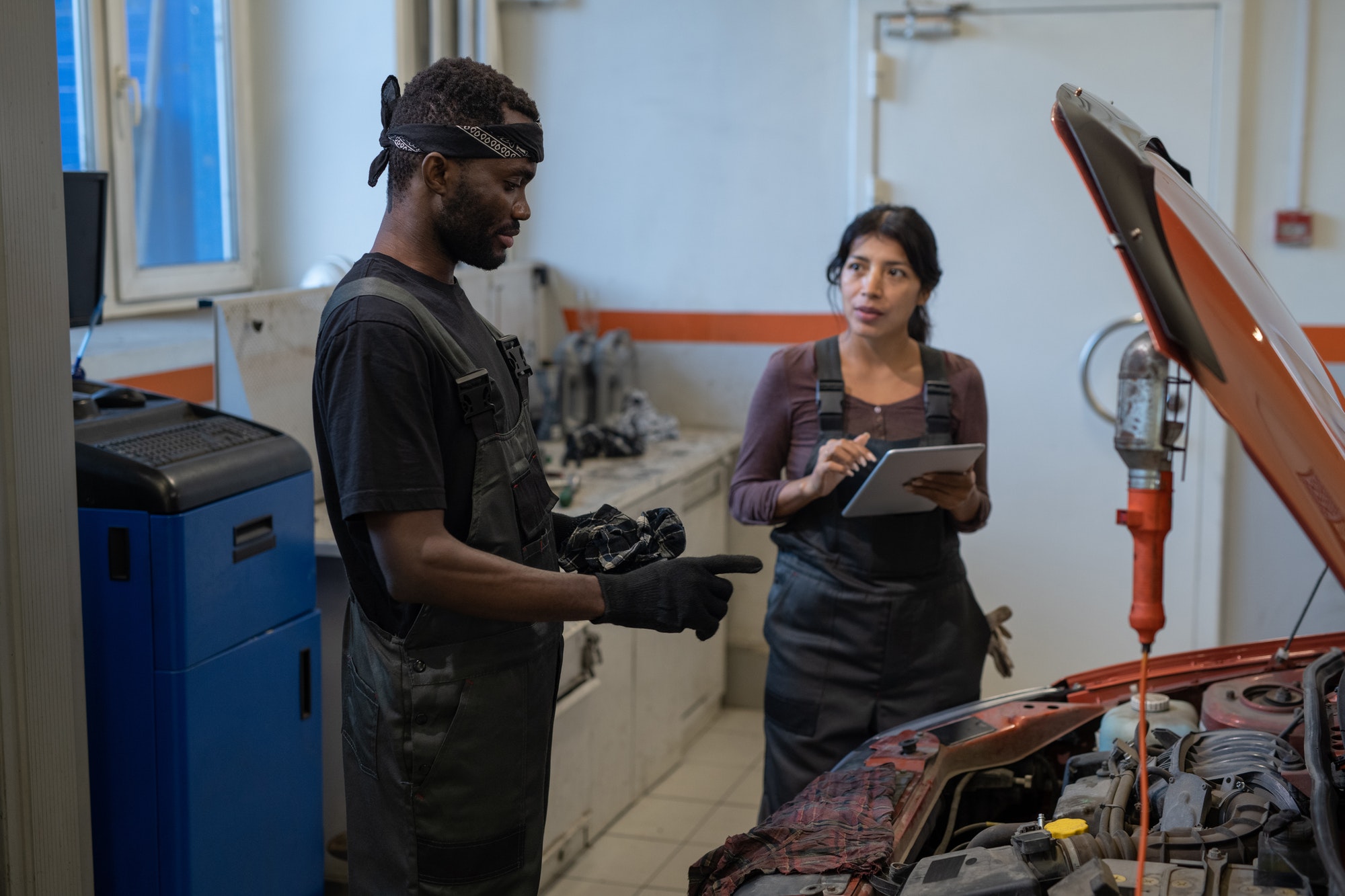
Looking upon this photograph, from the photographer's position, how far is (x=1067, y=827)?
156cm

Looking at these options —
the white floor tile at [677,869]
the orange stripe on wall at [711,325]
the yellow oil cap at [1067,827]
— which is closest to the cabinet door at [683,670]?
the white floor tile at [677,869]

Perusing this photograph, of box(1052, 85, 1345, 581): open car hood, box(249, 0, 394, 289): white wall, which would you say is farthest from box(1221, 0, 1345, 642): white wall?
box(1052, 85, 1345, 581): open car hood

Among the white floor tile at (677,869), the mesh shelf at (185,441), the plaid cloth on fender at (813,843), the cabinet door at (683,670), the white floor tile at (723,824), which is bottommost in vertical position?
the white floor tile at (723,824)

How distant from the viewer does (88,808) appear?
85.8 inches

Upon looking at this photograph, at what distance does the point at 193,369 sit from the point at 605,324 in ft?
5.18

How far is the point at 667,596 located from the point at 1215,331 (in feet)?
2.44

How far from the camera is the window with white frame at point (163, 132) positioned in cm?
358

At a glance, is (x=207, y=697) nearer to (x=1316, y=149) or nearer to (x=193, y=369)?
(x=193, y=369)

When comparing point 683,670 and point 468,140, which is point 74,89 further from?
point 683,670

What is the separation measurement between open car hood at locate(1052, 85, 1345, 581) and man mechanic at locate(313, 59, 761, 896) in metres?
0.63

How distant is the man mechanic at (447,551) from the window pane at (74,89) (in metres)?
2.20

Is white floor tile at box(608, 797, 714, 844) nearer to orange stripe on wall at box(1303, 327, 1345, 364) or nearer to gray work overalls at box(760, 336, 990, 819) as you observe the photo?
gray work overalls at box(760, 336, 990, 819)

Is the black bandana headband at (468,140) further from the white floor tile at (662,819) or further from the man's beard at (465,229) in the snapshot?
the white floor tile at (662,819)

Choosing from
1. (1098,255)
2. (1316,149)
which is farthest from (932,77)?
(1316,149)
